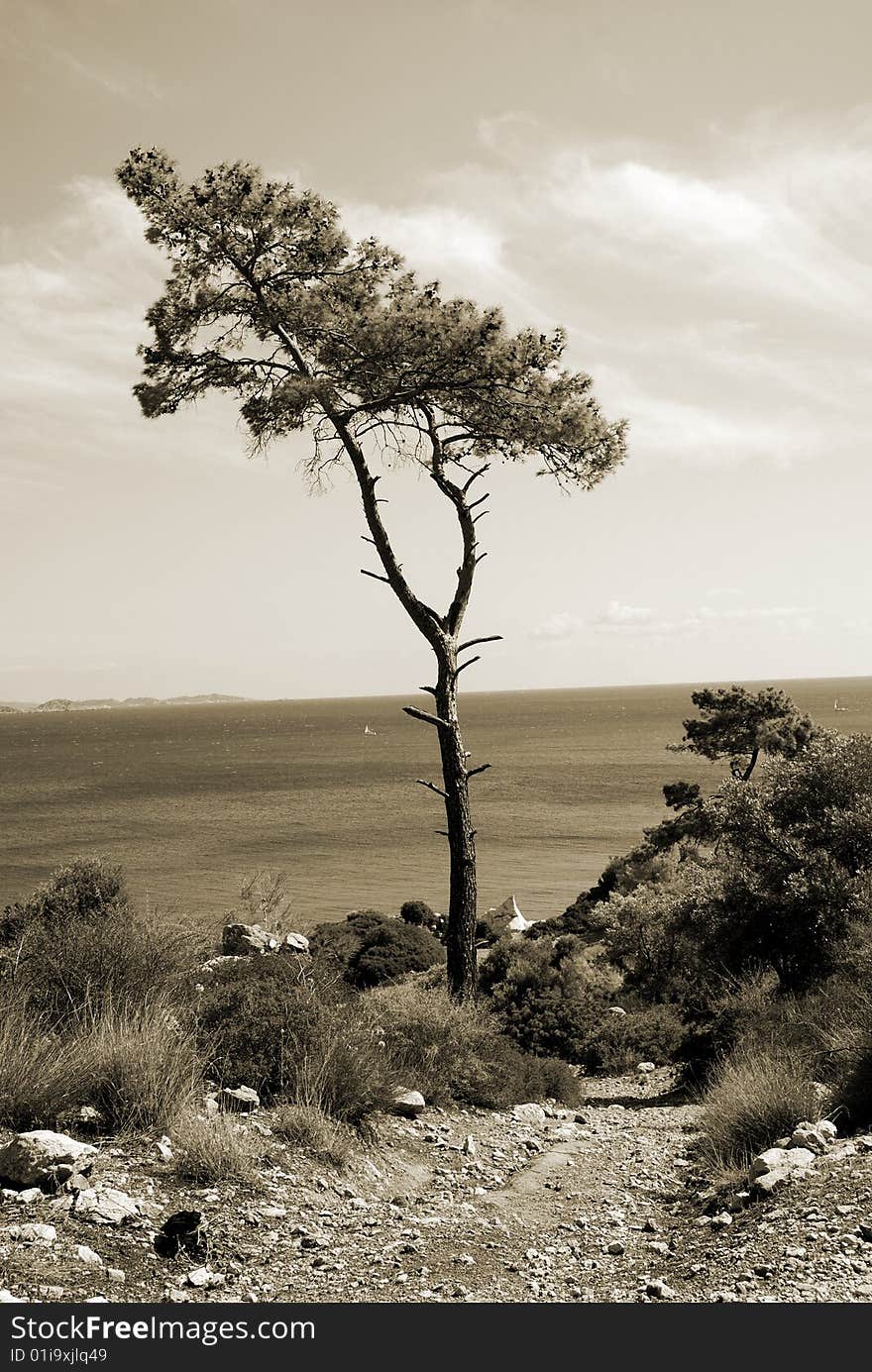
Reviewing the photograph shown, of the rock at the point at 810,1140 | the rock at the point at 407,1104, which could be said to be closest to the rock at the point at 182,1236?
the rock at the point at 407,1104

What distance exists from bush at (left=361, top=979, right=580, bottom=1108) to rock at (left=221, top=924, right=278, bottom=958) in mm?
10739

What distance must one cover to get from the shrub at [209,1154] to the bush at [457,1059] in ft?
7.95

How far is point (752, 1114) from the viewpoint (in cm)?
686

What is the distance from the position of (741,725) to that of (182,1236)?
27.9m

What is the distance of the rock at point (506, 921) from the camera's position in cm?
2696

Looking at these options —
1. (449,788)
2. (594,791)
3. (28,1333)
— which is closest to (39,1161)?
(28,1333)

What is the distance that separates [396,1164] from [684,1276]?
2.56 m

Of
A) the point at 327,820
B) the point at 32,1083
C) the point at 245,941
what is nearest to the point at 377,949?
the point at 245,941

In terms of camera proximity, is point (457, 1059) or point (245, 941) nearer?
point (457, 1059)

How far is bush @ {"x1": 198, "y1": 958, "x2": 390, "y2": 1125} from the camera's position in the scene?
7.07 m

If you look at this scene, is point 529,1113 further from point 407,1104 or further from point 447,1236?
point 447,1236

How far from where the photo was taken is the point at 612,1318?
14.2 feet

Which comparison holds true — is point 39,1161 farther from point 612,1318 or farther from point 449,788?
point 449,788

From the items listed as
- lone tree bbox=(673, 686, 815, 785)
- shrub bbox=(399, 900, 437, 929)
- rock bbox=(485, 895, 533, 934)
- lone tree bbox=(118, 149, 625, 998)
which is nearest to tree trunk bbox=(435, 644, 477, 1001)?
lone tree bbox=(118, 149, 625, 998)
